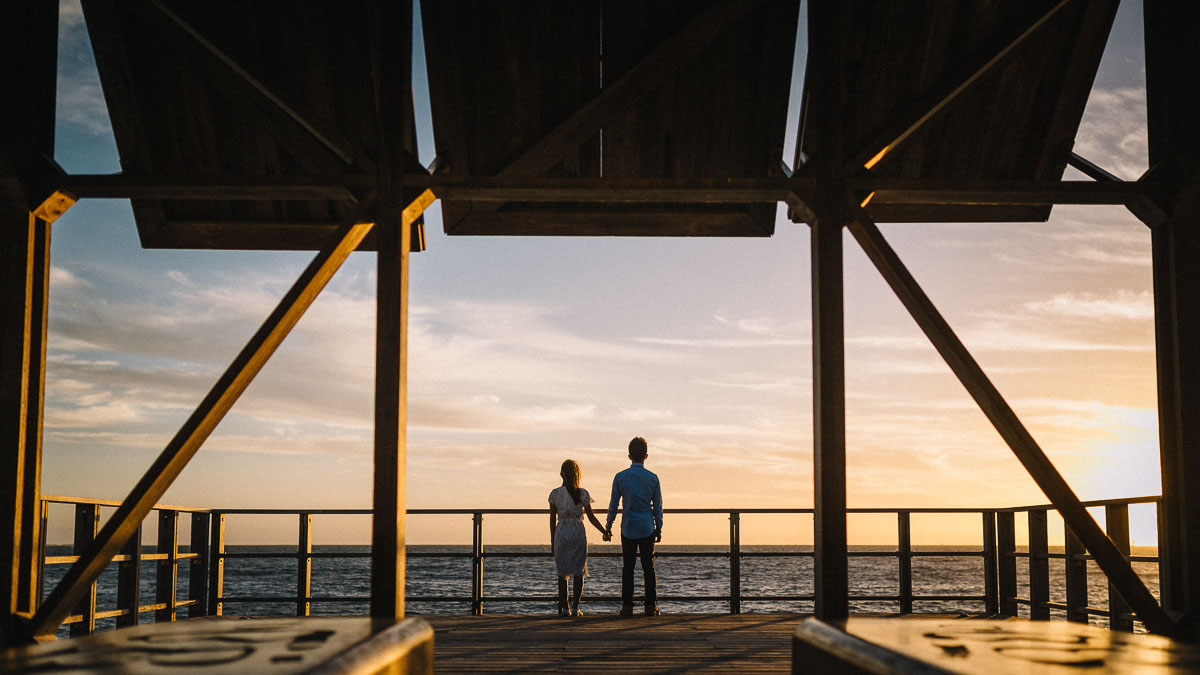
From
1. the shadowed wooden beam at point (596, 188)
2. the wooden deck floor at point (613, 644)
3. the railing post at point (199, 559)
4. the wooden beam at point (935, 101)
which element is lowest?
the wooden deck floor at point (613, 644)

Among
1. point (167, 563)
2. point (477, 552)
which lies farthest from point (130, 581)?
point (477, 552)

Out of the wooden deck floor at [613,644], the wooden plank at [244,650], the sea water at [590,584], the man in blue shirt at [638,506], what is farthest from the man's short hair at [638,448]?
the sea water at [590,584]

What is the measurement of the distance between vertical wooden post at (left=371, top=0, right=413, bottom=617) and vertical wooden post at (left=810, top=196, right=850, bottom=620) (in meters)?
2.00

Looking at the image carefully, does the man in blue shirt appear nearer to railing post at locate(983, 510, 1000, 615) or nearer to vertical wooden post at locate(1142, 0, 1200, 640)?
railing post at locate(983, 510, 1000, 615)

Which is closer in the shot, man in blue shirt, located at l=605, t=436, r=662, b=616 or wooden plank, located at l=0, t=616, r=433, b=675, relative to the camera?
wooden plank, located at l=0, t=616, r=433, b=675

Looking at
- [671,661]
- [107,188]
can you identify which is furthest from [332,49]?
[671,661]

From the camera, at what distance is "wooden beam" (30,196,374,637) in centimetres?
469

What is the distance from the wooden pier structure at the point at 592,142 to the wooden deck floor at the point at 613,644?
782mm

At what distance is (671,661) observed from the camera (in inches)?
217

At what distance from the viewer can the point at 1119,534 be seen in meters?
5.95

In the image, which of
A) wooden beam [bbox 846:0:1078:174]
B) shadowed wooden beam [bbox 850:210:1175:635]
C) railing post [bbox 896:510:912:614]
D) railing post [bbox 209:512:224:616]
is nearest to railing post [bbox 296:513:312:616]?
railing post [bbox 209:512:224:616]

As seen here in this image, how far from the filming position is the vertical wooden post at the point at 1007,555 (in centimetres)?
782

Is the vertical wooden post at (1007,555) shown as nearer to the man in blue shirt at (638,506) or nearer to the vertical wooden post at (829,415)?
the man in blue shirt at (638,506)

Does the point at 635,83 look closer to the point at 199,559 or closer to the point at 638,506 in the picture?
the point at 638,506
